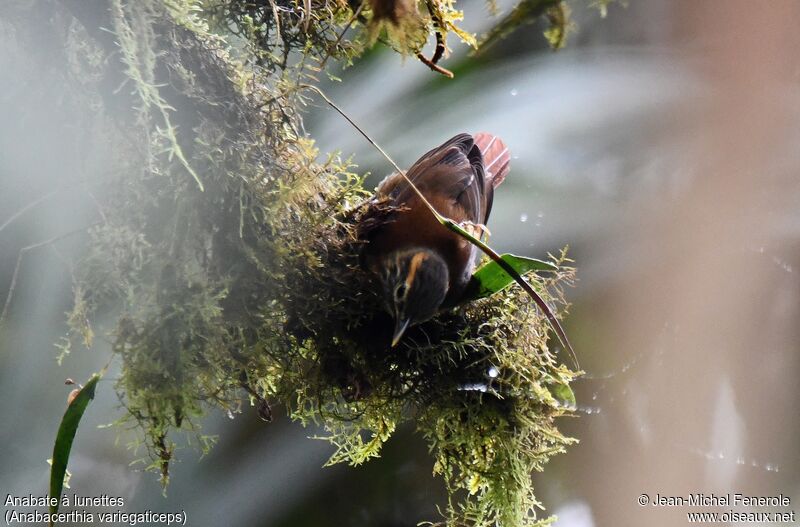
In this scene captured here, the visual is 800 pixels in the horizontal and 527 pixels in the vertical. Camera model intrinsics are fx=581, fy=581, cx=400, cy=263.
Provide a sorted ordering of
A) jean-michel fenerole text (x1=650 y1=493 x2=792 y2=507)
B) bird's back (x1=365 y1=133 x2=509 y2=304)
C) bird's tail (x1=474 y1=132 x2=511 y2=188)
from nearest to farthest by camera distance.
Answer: bird's back (x1=365 y1=133 x2=509 y2=304), bird's tail (x1=474 y1=132 x2=511 y2=188), jean-michel fenerole text (x1=650 y1=493 x2=792 y2=507)

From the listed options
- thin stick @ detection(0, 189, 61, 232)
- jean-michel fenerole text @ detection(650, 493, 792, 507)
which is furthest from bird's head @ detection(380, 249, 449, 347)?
jean-michel fenerole text @ detection(650, 493, 792, 507)

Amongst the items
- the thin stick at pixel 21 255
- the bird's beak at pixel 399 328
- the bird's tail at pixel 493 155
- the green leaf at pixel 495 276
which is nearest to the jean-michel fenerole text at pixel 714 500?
the bird's tail at pixel 493 155

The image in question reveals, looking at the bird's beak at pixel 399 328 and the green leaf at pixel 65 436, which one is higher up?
the bird's beak at pixel 399 328

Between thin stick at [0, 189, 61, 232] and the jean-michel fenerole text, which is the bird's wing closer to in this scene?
thin stick at [0, 189, 61, 232]

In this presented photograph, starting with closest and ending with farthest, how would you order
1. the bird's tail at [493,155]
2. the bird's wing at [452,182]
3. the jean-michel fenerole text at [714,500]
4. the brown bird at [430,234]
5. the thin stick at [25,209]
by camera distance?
1. the thin stick at [25,209]
2. the brown bird at [430,234]
3. the bird's wing at [452,182]
4. the bird's tail at [493,155]
5. the jean-michel fenerole text at [714,500]

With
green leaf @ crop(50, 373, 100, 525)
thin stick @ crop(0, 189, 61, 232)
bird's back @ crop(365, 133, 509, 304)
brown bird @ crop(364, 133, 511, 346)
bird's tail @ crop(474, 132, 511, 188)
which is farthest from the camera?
bird's tail @ crop(474, 132, 511, 188)

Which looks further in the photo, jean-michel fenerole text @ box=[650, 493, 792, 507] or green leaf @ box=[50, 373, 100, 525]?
jean-michel fenerole text @ box=[650, 493, 792, 507]

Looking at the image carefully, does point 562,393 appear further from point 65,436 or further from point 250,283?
point 65,436

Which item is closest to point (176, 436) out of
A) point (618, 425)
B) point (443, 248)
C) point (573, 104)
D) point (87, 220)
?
point (87, 220)

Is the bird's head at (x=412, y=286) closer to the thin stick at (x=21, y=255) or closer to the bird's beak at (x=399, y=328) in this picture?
the bird's beak at (x=399, y=328)
